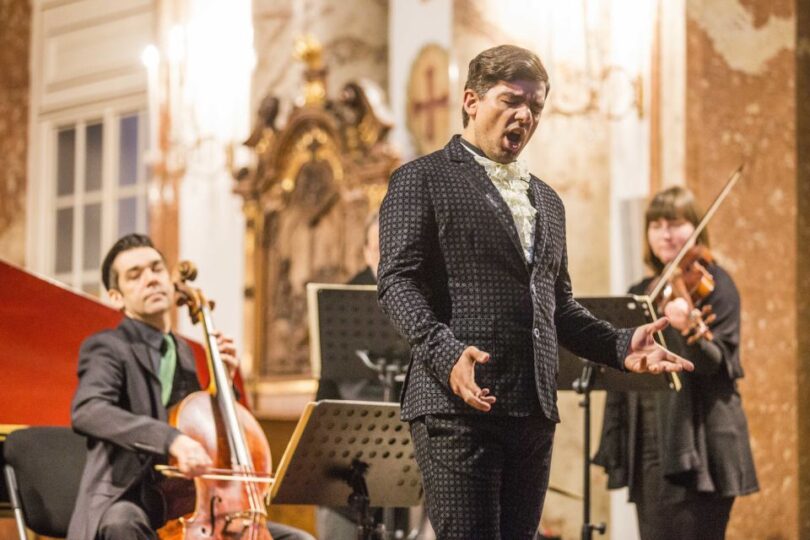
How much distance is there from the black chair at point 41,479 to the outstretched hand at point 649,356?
2.13 m

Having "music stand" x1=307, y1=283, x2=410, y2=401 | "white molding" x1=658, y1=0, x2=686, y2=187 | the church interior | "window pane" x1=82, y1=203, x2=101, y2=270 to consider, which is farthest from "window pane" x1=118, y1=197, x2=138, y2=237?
"music stand" x1=307, y1=283, x2=410, y2=401

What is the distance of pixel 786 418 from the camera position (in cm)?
567

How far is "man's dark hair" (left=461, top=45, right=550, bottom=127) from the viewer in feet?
7.58

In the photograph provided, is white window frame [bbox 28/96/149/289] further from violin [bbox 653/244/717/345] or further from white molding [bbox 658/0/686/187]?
violin [bbox 653/244/717/345]

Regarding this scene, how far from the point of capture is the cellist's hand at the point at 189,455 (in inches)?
135

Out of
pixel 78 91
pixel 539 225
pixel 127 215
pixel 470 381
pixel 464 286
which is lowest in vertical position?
pixel 470 381

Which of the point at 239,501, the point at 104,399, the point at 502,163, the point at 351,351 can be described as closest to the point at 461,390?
the point at 502,163

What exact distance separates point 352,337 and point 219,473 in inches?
32.9

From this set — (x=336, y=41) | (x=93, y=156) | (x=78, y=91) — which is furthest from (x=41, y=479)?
(x=78, y=91)

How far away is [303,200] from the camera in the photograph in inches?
291

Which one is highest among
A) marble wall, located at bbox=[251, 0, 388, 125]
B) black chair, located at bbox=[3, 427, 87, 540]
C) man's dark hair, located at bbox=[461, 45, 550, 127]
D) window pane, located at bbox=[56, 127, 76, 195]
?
marble wall, located at bbox=[251, 0, 388, 125]

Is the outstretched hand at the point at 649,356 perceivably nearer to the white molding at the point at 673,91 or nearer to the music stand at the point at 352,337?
the music stand at the point at 352,337

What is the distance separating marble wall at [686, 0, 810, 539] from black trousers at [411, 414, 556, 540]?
3418 millimetres

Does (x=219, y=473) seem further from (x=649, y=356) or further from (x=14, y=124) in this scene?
(x=14, y=124)
